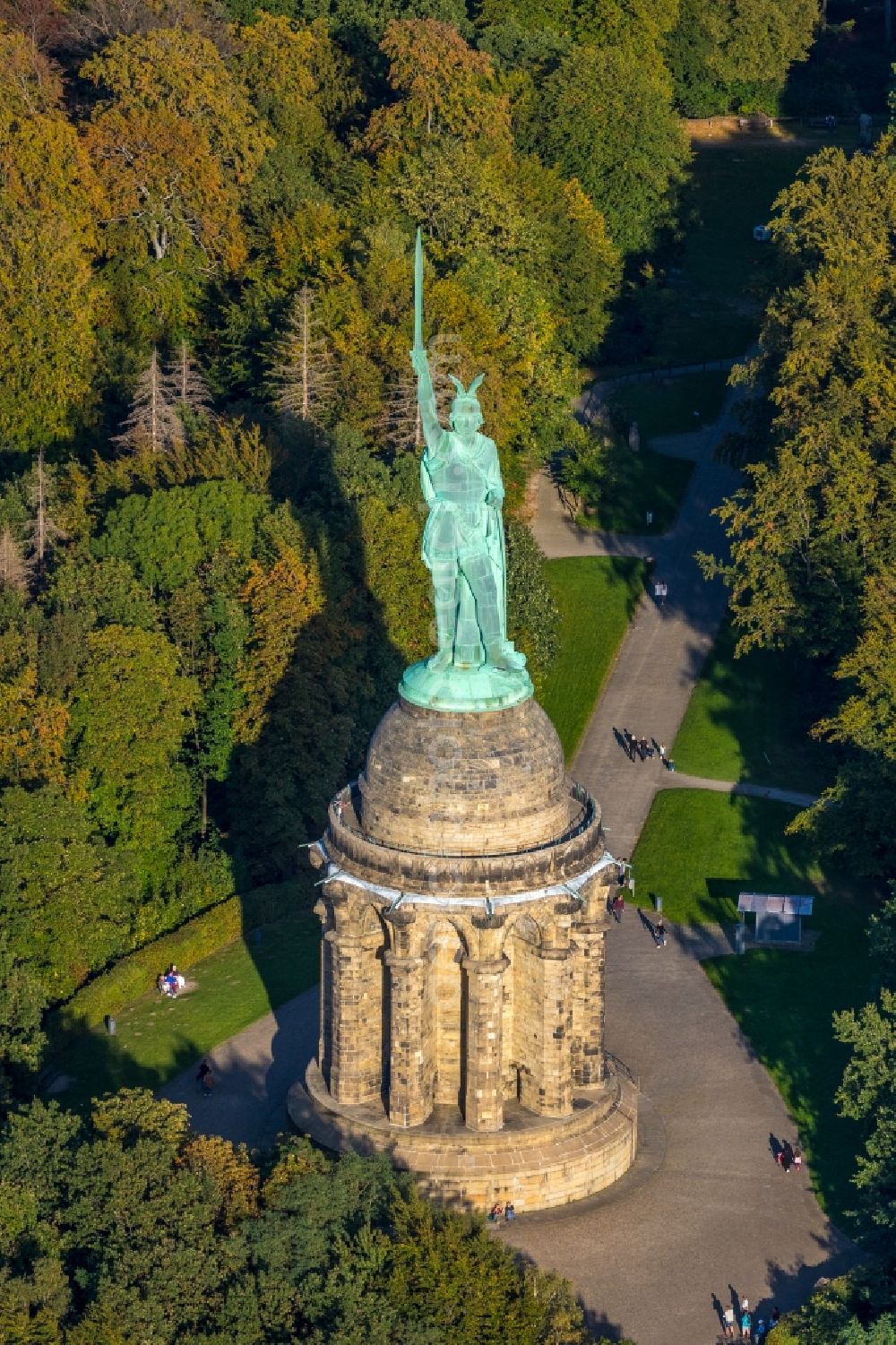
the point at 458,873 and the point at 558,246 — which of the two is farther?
the point at 558,246

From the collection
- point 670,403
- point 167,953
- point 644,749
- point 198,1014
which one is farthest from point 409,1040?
point 670,403

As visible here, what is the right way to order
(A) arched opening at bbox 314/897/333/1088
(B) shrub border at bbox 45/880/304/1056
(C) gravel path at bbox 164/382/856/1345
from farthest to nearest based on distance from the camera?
(B) shrub border at bbox 45/880/304/1056, (A) arched opening at bbox 314/897/333/1088, (C) gravel path at bbox 164/382/856/1345

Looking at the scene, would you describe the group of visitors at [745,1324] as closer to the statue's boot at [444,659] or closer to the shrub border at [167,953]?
the statue's boot at [444,659]

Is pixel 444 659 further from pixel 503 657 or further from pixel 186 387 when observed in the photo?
pixel 186 387

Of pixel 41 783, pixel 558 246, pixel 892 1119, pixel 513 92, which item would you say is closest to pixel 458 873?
pixel 892 1119

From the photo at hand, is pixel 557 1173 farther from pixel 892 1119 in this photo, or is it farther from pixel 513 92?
pixel 513 92

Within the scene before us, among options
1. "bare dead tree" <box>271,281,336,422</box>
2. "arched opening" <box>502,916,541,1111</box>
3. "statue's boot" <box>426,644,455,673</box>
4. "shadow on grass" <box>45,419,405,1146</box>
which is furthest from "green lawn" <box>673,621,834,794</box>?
"statue's boot" <box>426,644,455,673</box>

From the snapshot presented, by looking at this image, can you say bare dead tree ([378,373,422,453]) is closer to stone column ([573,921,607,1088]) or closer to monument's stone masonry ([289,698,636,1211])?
monument's stone masonry ([289,698,636,1211])
